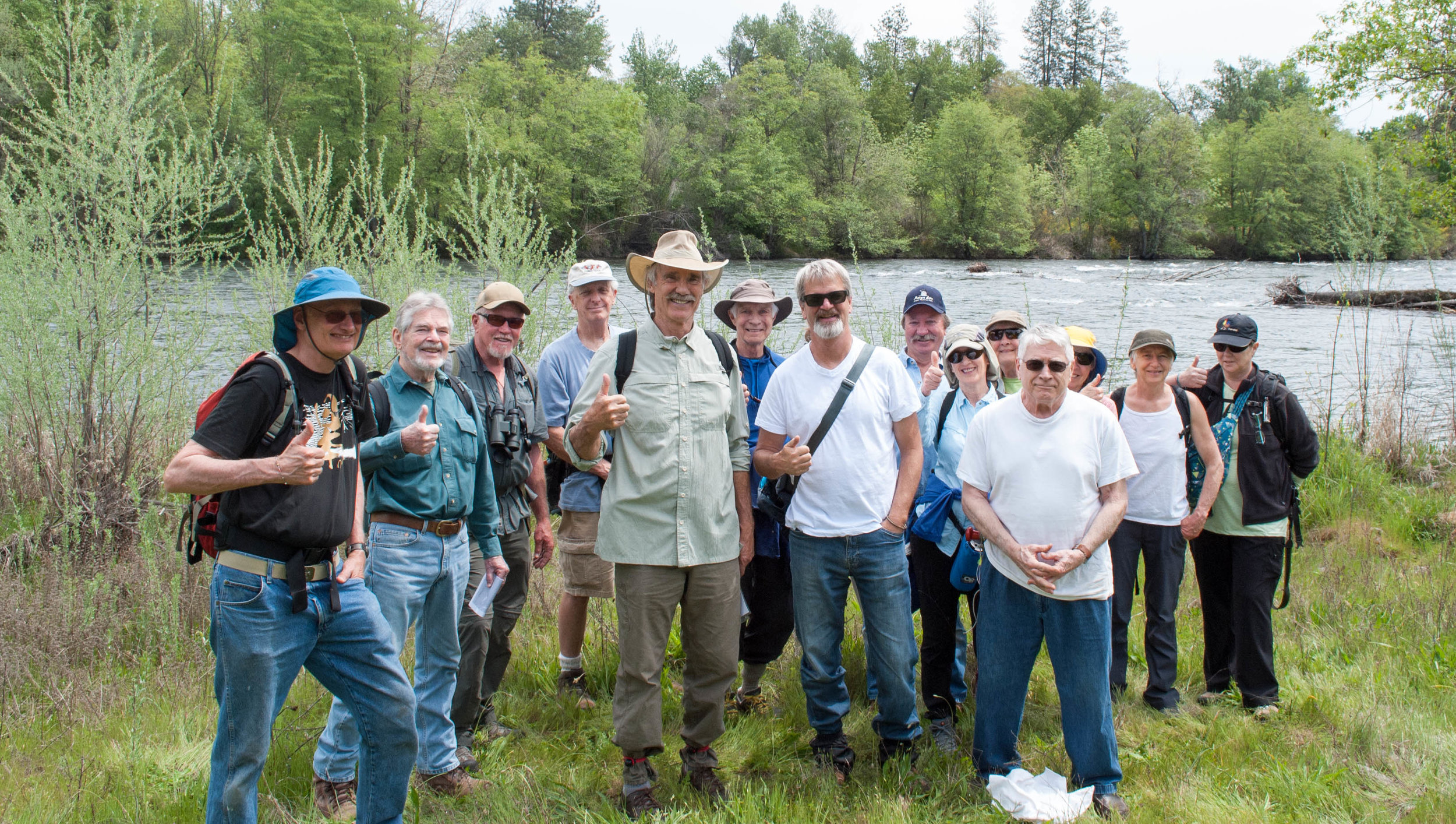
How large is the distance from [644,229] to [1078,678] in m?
29.9

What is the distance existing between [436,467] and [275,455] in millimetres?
732

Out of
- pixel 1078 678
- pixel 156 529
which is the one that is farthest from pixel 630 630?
pixel 156 529

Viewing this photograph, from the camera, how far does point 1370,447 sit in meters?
8.12

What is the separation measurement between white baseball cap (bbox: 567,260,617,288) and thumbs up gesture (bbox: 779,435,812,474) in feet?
4.89

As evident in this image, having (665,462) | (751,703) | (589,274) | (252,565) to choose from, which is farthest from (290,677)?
(589,274)

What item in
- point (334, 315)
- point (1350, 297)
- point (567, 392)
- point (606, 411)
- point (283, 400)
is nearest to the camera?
point (283, 400)

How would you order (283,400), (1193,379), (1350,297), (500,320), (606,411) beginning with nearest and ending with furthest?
(283,400)
(606,411)
(500,320)
(1193,379)
(1350,297)

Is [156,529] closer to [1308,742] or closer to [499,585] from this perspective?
[499,585]

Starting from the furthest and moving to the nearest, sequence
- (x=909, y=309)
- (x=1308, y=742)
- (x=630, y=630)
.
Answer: (x=909, y=309) < (x=1308, y=742) < (x=630, y=630)

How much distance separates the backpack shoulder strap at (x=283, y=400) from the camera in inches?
91.1

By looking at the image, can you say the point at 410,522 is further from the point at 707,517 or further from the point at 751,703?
the point at 751,703

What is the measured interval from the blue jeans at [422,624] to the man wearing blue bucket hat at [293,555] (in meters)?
0.35

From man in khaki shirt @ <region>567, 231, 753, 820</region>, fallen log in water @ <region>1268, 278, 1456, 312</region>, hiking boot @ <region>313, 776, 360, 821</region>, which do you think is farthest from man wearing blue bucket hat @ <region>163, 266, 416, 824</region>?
fallen log in water @ <region>1268, 278, 1456, 312</region>

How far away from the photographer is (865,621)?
11.0 feet
